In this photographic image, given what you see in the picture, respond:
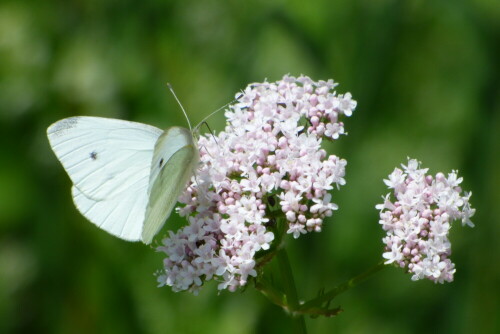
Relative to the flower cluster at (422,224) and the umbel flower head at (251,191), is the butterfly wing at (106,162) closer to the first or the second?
the umbel flower head at (251,191)

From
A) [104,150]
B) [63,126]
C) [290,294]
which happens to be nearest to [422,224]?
[290,294]

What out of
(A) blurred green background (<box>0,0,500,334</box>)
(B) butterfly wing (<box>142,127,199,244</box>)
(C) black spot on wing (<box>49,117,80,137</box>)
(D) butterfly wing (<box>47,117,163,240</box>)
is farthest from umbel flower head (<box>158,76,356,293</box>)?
(A) blurred green background (<box>0,0,500,334</box>)

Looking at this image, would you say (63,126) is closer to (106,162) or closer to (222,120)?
(106,162)

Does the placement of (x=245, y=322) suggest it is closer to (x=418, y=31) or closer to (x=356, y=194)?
(x=356, y=194)

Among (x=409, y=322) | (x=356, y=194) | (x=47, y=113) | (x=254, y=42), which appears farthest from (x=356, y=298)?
(x=47, y=113)

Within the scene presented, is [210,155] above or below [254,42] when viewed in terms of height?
below

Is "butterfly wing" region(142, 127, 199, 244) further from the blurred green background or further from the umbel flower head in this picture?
the blurred green background

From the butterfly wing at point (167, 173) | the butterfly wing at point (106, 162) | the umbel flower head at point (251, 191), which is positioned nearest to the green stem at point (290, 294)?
the umbel flower head at point (251, 191)
